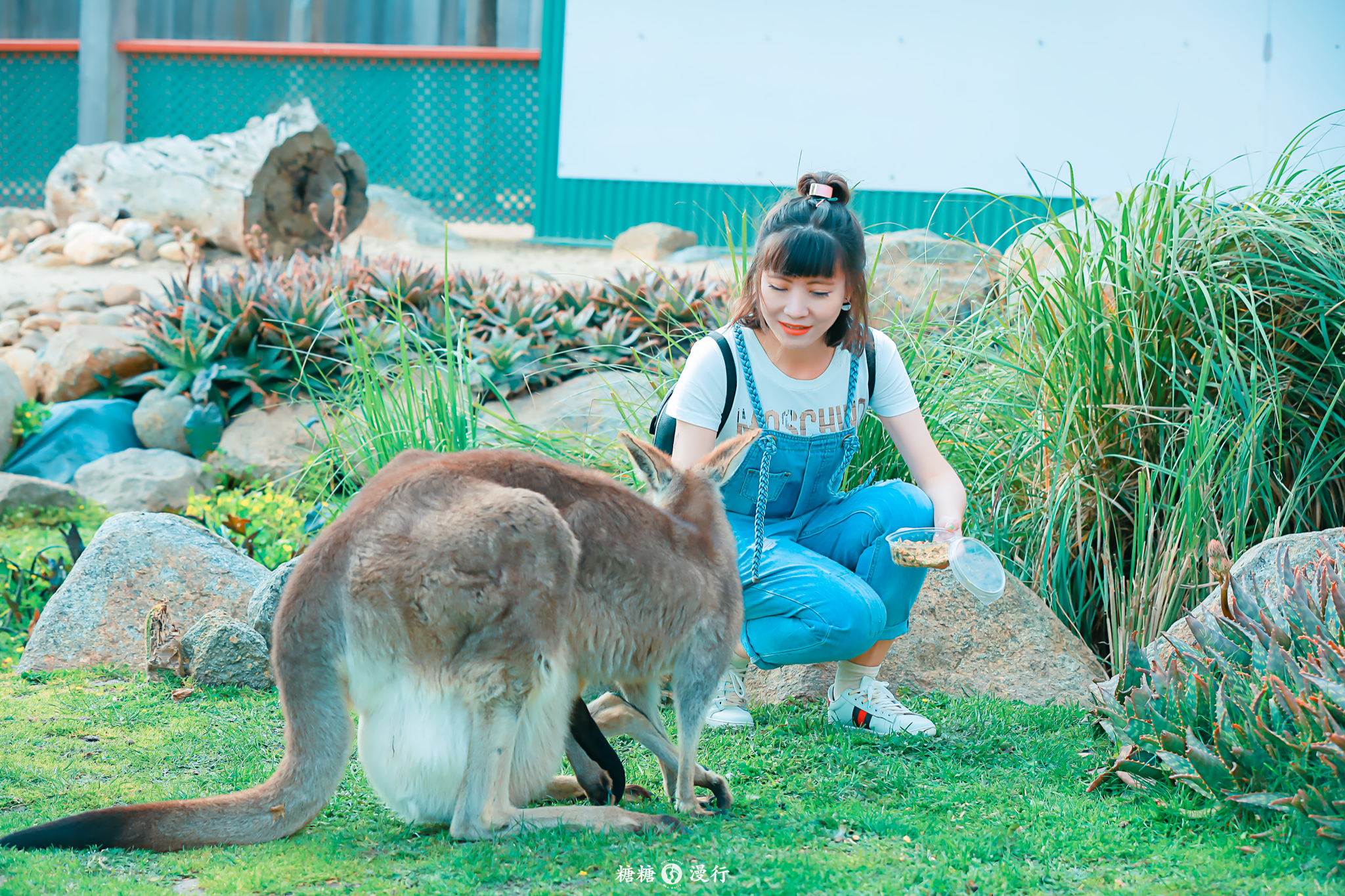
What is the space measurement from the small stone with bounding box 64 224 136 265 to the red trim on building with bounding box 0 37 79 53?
11.9 feet

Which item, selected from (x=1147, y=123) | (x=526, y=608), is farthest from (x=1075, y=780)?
(x=1147, y=123)

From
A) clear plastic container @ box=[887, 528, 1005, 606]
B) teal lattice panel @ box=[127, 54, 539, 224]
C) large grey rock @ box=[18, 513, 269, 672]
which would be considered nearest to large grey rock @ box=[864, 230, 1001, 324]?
clear plastic container @ box=[887, 528, 1005, 606]

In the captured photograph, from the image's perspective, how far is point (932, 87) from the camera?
11805 mm

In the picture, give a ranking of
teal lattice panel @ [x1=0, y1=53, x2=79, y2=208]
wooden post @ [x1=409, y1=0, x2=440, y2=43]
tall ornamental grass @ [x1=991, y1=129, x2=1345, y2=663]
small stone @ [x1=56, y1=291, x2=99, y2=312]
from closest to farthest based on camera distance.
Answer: tall ornamental grass @ [x1=991, y1=129, x2=1345, y2=663] < small stone @ [x1=56, y1=291, x2=99, y2=312] < teal lattice panel @ [x1=0, y1=53, x2=79, y2=208] < wooden post @ [x1=409, y1=0, x2=440, y2=43]

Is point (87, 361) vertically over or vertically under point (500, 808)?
over

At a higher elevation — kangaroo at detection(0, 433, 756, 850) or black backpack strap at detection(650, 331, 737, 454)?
black backpack strap at detection(650, 331, 737, 454)

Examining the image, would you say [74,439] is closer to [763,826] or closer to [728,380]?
[728,380]

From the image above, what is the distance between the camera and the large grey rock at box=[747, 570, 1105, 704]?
4.26m

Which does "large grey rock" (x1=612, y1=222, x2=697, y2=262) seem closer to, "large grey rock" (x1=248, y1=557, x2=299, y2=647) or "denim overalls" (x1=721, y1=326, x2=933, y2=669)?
"large grey rock" (x1=248, y1=557, x2=299, y2=647)

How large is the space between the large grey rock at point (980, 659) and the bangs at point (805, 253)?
5.36 ft

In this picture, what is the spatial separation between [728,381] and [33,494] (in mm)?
5712

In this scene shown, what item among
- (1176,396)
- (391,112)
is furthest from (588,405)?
(391,112)

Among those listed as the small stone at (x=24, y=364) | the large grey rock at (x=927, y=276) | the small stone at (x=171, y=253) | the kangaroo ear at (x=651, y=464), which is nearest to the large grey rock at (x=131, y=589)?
the kangaroo ear at (x=651, y=464)

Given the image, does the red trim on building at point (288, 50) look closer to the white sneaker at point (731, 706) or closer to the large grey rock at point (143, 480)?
the large grey rock at point (143, 480)
